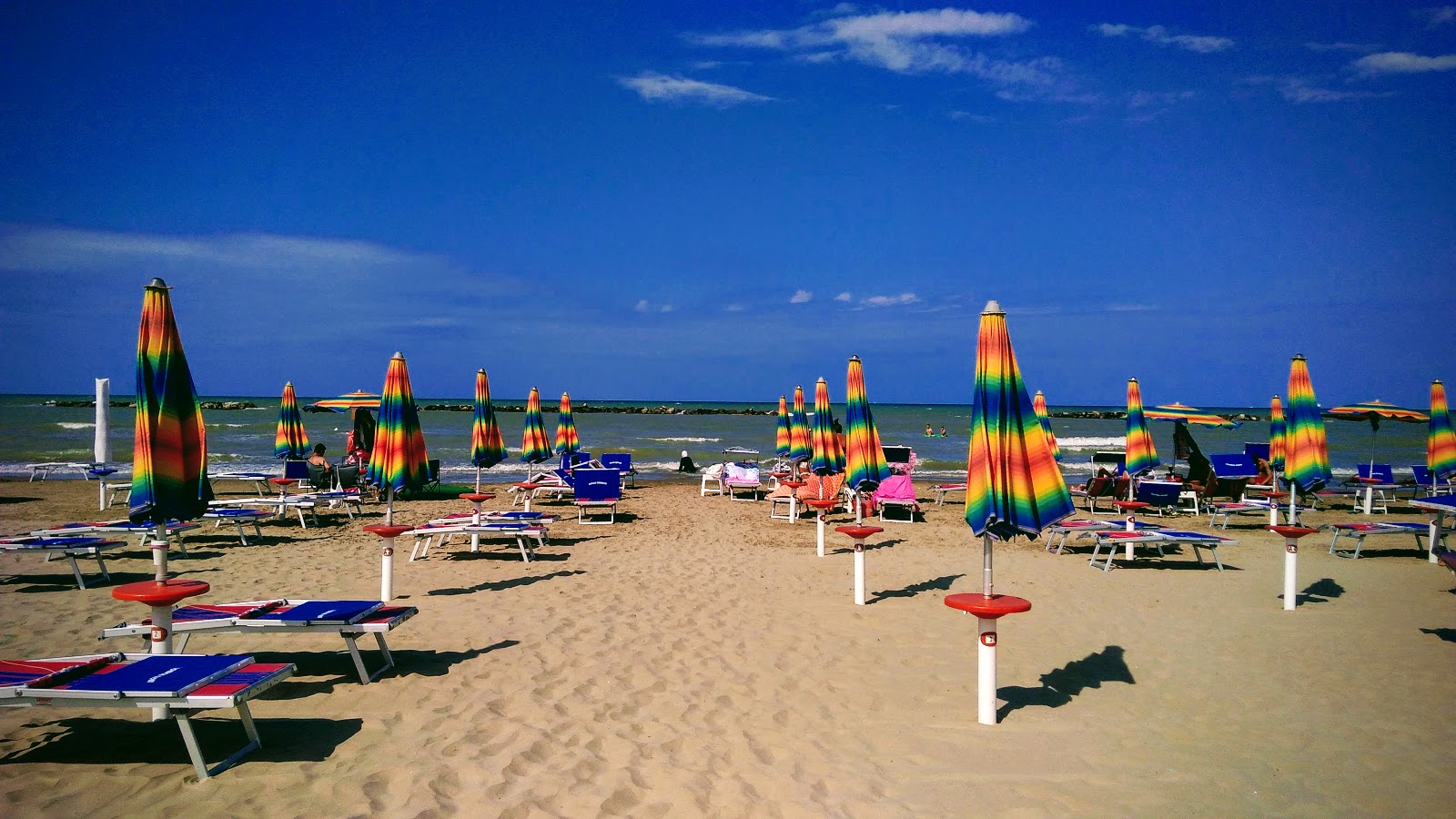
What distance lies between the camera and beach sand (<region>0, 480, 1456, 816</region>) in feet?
12.7

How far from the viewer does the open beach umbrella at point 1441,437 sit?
1276 centimetres

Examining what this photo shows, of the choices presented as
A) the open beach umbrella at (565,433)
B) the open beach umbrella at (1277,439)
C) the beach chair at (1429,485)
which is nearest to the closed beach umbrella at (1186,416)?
the open beach umbrella at (1277,439)

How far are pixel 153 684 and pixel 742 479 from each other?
14.9 m

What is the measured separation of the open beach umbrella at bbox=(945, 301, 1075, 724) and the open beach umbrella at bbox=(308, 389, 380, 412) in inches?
580

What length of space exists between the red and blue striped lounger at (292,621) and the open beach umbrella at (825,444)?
7679 mm

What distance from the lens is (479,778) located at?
158 inches

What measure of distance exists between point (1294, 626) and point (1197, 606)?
846mm

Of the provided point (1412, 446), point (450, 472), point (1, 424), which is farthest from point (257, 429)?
point (1412, 446)

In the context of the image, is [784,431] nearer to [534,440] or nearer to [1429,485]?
[534,440]

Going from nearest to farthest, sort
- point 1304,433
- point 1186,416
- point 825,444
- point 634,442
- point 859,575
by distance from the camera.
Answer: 1. point 859,575
2. point 1304,433
3. point 825,444
4. point 1186,416
5. point 634,442

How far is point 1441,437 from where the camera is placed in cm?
1285

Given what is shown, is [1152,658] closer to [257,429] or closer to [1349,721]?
[1349,721]

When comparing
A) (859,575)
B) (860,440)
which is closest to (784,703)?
(859,575)

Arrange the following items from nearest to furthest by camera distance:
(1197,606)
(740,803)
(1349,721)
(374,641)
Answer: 1. (740,803)
2. (1349,721)
3. (374,641)
4. (1197,606)
